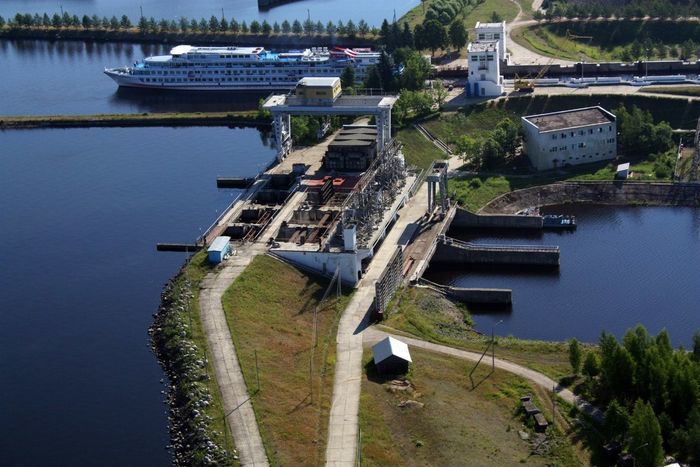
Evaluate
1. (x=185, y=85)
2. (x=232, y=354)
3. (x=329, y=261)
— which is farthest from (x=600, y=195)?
(x=185, y=85)

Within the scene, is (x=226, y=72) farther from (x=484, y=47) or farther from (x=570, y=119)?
(x=570, y=119)

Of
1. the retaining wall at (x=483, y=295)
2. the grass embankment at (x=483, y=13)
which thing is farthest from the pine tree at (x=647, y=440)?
the grass embankment at (x=483, y=13)

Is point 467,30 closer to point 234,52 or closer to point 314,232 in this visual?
point 234,52

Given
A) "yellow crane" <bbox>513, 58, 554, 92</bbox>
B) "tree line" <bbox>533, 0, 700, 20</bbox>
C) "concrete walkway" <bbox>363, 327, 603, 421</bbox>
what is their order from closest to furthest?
"concrete walkway" <bbox>363, 327, 603, 421</bbox> → "yellow crane" <bbox>513, 58, 554, 92</bbox> → "tree line" <bbox>533, 0, 700, 20</bbox>

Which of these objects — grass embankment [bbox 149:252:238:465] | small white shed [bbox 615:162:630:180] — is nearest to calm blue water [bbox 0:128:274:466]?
grass embankment [bbox 149:252:238:465]

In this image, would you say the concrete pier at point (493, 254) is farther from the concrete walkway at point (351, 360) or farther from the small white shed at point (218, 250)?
the small white shed at point (218, 250)

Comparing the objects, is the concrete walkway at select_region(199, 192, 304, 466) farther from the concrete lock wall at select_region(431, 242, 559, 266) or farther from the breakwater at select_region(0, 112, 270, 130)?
the breakwater at select_region(0, 112, 270, 130)
